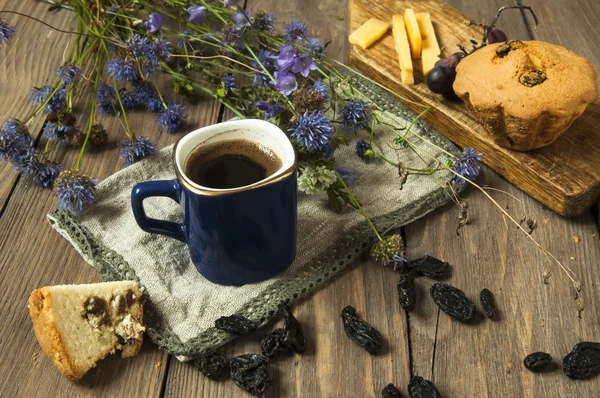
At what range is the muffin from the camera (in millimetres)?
1723

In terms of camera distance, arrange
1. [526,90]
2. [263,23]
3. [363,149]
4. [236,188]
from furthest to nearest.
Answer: [263,23], [363,149], [526,90], [236,188]

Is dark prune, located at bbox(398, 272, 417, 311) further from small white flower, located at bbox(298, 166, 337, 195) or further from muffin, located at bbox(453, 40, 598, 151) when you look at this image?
muffin, located at bbox(453, 40, 598, 151)

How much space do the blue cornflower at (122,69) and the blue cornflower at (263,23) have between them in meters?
0.38

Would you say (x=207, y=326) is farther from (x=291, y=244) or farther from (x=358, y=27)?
(x=358, y=27)

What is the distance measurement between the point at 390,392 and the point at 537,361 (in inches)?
12.8

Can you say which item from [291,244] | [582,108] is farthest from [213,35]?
[582,108]

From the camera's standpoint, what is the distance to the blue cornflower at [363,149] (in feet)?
6.10

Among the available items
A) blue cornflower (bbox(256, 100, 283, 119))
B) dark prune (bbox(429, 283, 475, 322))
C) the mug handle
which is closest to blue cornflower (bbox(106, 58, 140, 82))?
blue cornflower (bbox(256, 100, 283, 119))

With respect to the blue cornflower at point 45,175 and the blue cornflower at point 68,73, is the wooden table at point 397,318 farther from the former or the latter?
the blue cornflower at point 68,73

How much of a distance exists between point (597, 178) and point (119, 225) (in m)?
1.24

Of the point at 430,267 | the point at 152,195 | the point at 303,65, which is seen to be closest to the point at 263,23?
the point at 303,65

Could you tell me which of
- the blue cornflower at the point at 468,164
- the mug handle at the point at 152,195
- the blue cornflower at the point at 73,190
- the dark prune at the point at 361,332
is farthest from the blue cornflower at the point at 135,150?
Result: the blue cornflower at the point at 468,164

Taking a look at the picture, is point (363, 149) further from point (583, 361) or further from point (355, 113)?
point (583, 361)

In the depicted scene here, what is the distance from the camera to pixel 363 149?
1.88m
